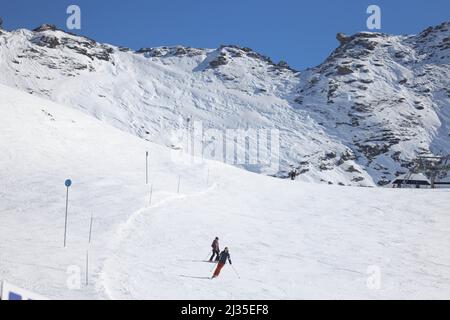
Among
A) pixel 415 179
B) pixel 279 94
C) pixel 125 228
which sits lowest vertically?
pixel 125 228

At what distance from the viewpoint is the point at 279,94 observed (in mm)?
161750

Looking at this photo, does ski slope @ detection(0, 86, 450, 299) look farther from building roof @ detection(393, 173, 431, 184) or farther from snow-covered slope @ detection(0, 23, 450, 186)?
snow-covered slope @ detection(0, 23, 450, 186)

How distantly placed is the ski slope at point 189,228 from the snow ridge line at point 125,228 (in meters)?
0.09

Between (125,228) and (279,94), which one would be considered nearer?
(125,228)


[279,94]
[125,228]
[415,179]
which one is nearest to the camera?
[125,228]

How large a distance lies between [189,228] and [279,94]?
A: 137721mm

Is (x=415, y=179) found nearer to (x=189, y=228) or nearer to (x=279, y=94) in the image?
(x=189, y=228)

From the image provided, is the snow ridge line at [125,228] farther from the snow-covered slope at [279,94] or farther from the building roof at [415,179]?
the snow-covered slope at [279,94]

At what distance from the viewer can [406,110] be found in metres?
156

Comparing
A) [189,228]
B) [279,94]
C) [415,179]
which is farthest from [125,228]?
[279,94]

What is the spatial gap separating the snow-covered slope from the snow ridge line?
243ft

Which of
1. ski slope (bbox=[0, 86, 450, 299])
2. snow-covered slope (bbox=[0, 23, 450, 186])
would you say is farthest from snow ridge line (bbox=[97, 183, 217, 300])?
snow-covered slope (bbox=[0, 23, 450, 186])

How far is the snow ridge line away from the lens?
1672 centimetres

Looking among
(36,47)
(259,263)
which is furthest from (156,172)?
(36,47)
